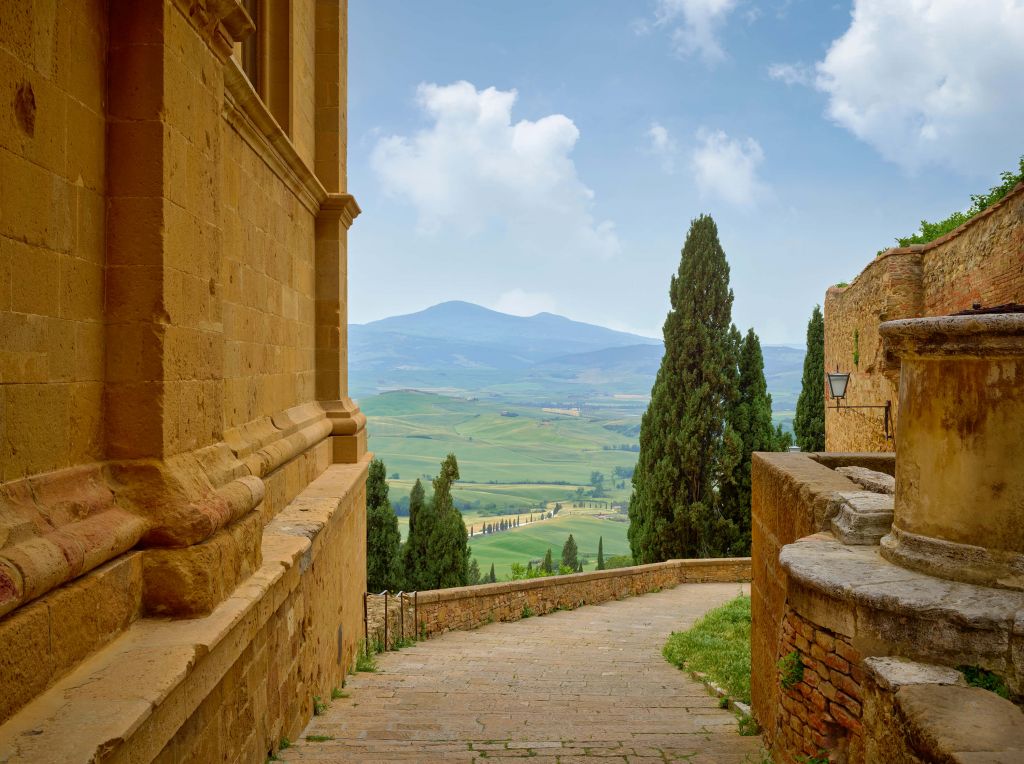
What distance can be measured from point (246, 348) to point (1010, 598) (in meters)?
4.47

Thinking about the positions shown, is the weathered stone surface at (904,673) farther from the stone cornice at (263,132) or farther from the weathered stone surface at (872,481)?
the stone cornice at (263,132)

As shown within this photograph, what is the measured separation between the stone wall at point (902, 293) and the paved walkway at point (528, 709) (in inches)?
182

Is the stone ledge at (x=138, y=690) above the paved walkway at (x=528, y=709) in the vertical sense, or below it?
above

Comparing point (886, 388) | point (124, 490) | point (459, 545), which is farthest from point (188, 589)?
point (459, 545)

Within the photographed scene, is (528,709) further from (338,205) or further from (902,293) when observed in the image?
(902,293)

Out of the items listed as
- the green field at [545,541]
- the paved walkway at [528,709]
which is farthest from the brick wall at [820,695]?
the green field at [545,541]

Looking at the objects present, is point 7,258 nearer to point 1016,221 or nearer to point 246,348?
point 246,348

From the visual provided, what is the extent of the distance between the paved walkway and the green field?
139ft

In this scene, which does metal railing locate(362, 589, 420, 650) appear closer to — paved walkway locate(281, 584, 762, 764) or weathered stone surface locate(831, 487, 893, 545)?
paved walkway locate(281, 584, 762, 764)

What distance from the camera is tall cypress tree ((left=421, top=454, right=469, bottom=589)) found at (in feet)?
58.6

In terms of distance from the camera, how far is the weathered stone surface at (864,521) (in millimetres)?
4137

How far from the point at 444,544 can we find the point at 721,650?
9.38 m

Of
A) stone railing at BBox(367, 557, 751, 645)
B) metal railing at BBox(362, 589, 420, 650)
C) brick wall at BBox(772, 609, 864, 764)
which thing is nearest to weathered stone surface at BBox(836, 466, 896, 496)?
brick wall at BBox(772, 609, 864, 764)

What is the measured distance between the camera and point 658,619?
1365 cm
